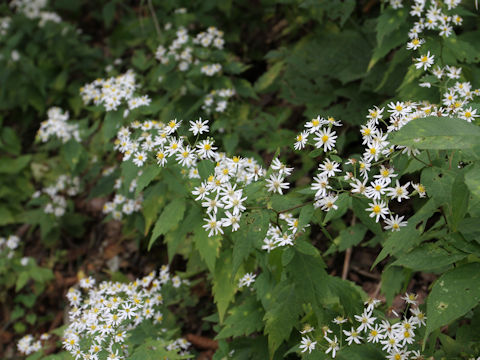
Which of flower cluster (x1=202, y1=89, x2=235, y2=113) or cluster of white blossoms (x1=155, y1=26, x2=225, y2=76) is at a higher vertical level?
cluster of white blossoms (x1=155, y1=26, x2=225, y2=76)

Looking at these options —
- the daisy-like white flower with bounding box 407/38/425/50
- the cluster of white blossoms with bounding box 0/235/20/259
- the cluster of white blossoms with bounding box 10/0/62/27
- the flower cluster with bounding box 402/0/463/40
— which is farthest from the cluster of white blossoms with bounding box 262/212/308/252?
the cluster of white blossoms with bounding box 10/0/62/27

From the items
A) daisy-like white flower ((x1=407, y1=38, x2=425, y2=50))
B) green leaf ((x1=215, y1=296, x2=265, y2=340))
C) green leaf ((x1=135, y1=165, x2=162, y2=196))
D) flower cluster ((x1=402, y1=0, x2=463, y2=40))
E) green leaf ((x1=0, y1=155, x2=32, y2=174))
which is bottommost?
green leaf ((x1=0, y1=155, x2=32, y2=174))

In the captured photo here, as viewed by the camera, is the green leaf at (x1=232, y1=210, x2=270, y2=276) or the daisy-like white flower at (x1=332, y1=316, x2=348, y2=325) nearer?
the green leaf at (x1=232, y1=210, x2=270, y2=276)

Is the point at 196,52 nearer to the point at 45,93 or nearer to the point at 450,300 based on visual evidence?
the point at 45,93

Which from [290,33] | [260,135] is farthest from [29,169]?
[290,33]

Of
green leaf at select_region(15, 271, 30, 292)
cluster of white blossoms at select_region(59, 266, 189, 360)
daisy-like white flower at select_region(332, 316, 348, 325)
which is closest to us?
daisy-like white flower at select_region(332, 316, 348, 325)

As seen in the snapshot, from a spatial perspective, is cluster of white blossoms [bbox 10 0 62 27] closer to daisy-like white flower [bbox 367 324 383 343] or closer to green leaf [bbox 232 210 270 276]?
green leaf [bbox 232 210 270 276]

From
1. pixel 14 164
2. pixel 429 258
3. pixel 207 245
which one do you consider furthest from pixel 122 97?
pixel 14 164
